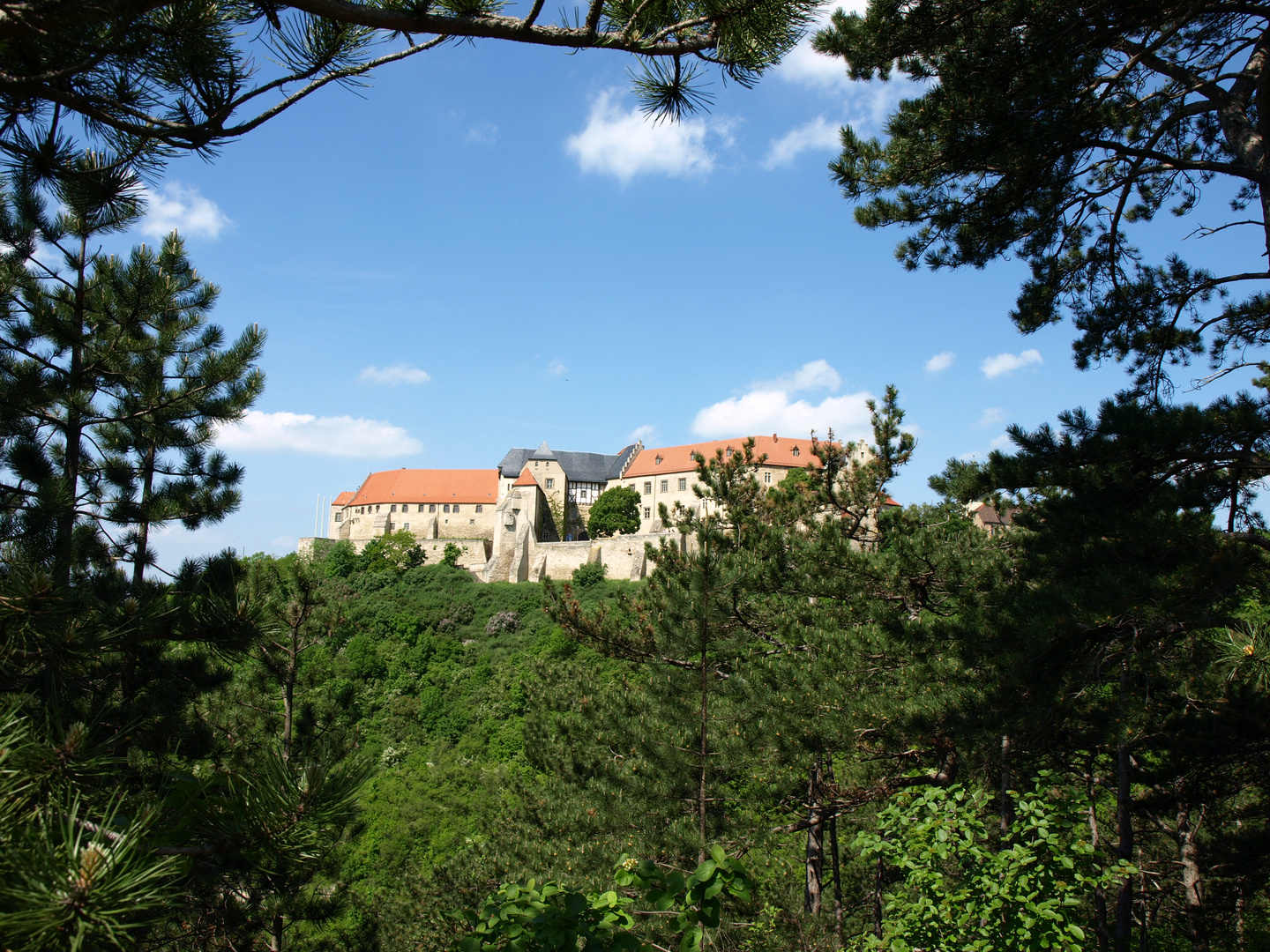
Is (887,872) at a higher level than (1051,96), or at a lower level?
lower

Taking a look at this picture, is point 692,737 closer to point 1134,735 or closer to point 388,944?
point 1134,735

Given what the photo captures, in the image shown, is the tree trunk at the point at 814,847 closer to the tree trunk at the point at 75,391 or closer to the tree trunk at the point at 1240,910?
the tree trunk at the point at 1240,910

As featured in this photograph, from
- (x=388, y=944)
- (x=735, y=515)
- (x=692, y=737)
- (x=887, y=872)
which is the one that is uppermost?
(x=735, y=515)

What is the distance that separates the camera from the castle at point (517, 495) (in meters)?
48.6

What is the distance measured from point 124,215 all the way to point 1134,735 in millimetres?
7870

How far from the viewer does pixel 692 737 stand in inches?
356

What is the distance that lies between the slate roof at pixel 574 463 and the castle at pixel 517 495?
0.07 meters

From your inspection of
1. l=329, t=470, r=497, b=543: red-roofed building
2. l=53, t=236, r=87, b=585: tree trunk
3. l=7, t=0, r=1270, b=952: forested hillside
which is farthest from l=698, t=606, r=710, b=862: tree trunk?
l=329, t=470, r=497, b=543: red-roofed building

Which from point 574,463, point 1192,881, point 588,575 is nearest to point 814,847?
point 1192,881

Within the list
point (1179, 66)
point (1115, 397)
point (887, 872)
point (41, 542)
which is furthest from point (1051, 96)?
point (887, 872)

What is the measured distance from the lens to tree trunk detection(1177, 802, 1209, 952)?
856cm

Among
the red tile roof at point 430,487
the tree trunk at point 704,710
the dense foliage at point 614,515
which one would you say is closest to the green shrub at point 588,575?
the dense foliage at point 614,515

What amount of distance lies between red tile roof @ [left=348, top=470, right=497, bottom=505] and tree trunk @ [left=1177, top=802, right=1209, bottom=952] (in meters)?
47.9

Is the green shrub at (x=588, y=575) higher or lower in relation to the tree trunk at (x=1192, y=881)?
higher
